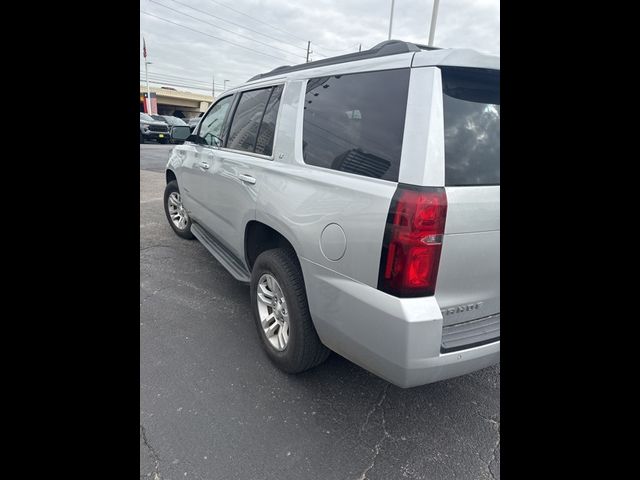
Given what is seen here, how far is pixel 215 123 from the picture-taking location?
149 inches

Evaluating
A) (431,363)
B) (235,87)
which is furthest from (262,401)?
(235,87)

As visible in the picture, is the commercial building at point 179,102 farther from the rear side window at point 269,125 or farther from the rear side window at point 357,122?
the rear side window at point 357,122

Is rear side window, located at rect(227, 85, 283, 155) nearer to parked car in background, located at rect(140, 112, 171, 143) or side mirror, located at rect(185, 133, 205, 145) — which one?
side mirror, located at rect(185, 133, 205, 145)

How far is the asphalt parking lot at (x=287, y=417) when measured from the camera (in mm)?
1737

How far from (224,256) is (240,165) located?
1.01 meters

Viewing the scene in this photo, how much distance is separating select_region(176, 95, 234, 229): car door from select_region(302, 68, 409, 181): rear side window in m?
1.64

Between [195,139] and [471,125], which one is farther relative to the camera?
[195,139]

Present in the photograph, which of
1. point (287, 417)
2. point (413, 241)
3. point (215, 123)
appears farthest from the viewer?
point (215, 123)

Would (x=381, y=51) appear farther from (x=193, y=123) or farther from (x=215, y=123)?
(x=193, y=123)

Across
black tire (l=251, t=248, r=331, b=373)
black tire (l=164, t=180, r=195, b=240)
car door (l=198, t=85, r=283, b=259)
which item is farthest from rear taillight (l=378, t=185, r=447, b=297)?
black tire (l=164, t=180, r=195, b=240)

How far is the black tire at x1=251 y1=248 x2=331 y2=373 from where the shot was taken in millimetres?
2111

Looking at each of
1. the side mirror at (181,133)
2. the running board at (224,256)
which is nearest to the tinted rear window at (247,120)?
the running board at (224,256)

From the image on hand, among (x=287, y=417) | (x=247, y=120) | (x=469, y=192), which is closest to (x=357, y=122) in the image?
(x=469, y=192)
